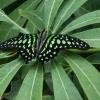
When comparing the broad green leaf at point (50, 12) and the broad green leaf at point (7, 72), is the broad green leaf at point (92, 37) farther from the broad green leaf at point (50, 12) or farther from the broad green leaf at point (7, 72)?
the broad green leaf at point (7, 72)

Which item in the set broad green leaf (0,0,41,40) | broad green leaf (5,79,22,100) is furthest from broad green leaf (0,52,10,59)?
broad green leaf (0,0,41,40)

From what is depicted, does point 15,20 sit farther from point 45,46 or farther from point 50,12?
point 45,46

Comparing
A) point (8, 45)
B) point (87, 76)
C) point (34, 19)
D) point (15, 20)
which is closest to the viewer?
point (87, 76)

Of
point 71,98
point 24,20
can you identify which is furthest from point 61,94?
point 24,20

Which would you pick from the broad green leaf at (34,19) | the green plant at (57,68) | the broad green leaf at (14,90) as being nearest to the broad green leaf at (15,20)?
the green plant at (57,68)

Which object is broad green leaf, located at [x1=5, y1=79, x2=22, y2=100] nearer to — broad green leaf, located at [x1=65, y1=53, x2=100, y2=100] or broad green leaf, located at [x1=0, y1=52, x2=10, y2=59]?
broad green leaf, located at [x1=0, y1=52, x2=10, y2=59]

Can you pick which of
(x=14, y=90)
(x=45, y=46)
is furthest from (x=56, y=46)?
(x=14, y=90)
